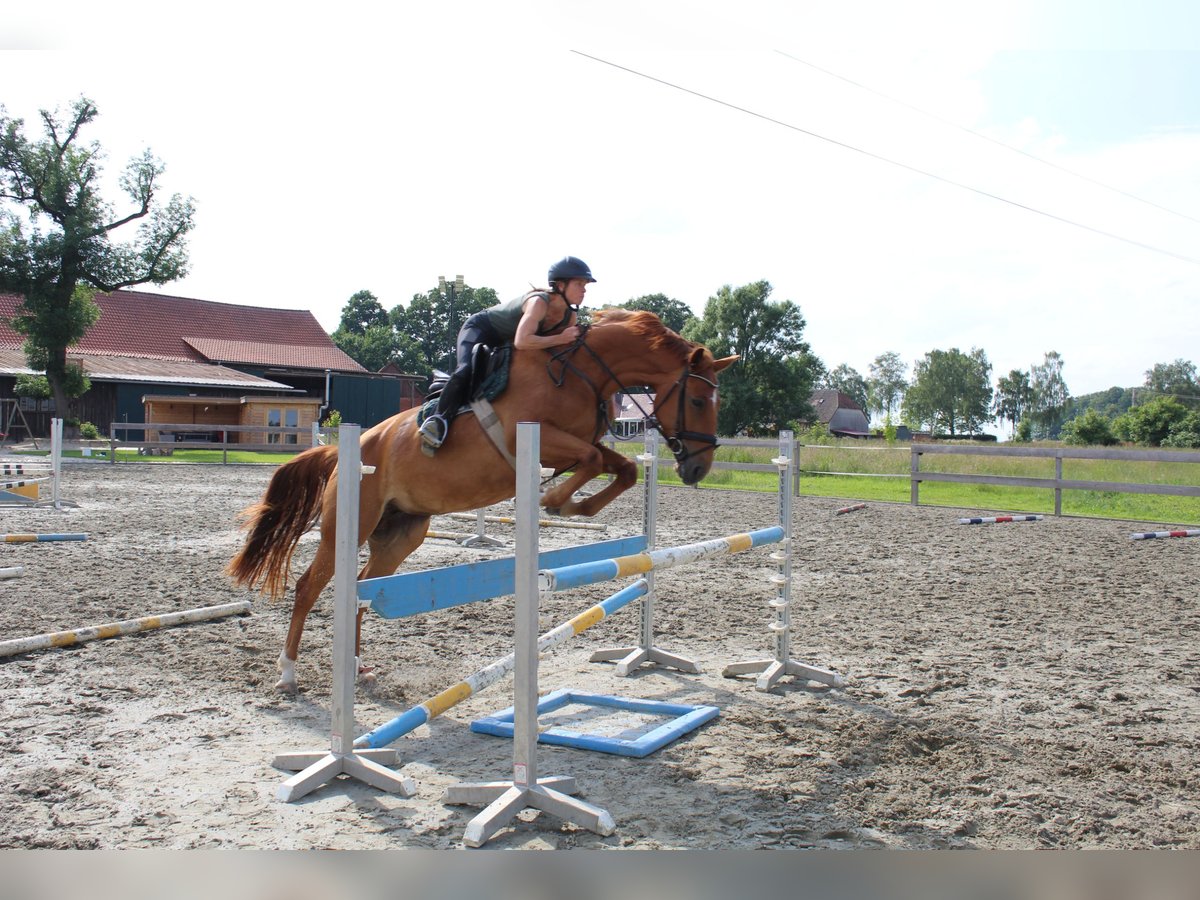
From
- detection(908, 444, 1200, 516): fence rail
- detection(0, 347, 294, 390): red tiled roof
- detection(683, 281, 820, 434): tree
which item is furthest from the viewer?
detection(683, 281, 820, 434): tree

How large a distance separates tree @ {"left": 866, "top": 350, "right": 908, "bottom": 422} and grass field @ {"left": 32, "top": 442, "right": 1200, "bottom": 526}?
8277 cm

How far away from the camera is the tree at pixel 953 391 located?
7644 cm

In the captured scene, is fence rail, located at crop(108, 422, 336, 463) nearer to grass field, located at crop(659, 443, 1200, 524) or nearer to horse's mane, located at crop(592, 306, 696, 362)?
grass field, located at crop(659, 443, 1200, 524)

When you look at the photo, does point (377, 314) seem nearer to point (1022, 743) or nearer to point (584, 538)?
point (584, 538)

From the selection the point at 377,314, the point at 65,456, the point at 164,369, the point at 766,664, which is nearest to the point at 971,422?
the point at 377,314

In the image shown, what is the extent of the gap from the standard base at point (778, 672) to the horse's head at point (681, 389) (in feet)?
4.00

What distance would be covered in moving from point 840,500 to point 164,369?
3040 centimetres

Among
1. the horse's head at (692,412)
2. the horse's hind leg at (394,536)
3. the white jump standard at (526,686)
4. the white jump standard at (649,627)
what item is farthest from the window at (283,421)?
the white jump standard at (526,686)

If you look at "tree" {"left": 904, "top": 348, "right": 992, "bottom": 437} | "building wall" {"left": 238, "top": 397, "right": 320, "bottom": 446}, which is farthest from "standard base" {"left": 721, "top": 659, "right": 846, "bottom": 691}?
"tree" {"left": 904, "top": 348, "right": 992, "bottom": 437}

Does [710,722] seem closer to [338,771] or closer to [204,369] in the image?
[338,771]

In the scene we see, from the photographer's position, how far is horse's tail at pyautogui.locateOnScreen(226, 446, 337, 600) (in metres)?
4.88

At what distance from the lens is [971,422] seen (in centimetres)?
7744

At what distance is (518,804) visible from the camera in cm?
281

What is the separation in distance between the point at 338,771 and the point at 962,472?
19.1 meters
